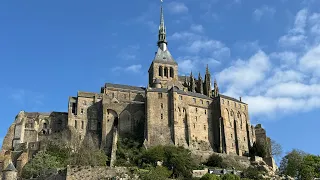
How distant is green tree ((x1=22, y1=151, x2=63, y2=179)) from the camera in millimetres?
64113

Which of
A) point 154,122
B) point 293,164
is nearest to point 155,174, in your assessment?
point 154,122

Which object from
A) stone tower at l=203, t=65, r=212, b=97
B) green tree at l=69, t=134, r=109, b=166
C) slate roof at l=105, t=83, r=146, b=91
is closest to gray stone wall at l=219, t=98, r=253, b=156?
stone tower at l=203, t=65, r=212, b=97

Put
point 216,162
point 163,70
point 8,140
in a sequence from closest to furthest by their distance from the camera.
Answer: point 216,162
point 8,140
point 163,70

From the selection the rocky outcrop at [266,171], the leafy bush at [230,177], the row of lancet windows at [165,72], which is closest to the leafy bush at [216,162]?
the rocky outcrop at [266,171]

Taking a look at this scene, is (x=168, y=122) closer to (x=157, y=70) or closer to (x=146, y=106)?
(x=146, y=106)

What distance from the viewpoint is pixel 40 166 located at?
66.4 meters

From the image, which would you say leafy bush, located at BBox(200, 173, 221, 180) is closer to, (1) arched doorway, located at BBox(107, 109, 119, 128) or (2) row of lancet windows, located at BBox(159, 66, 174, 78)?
(1) arched doorway, located at BBox(107, 109, 119, 128)

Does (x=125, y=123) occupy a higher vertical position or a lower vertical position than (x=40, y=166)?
higher

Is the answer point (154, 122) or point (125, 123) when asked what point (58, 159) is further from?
point (154, 122)

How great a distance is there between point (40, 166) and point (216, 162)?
2755 cm

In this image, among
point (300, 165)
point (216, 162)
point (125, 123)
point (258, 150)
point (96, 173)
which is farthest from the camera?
point (125, 123)

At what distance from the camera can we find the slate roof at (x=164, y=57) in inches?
4117

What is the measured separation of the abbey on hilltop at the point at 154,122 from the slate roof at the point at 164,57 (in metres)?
14.3

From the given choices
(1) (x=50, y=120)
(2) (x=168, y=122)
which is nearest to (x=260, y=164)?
(2) (x=168, y=122)
